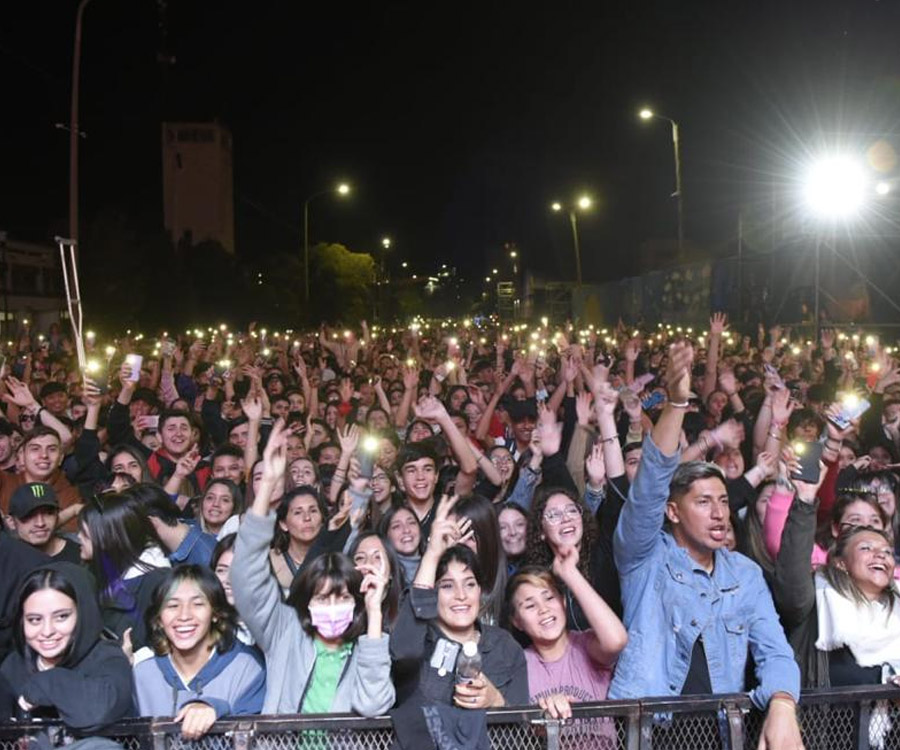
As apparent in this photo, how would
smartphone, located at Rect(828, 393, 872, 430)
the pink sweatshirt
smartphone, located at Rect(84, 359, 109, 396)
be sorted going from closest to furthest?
the pink sweatshirt < smartphone, located at Rect(828, 393, 872, 430) < smartphone, located at Rect(84, 359, 109, 396)

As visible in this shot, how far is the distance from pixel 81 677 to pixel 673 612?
2.27 meters

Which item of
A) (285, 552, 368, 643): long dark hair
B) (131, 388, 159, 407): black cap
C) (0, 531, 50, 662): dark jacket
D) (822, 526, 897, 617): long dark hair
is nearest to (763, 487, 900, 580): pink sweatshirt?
(822, 526, 897, 617): long dark hair

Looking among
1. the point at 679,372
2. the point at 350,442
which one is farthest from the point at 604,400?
the point at 350,442

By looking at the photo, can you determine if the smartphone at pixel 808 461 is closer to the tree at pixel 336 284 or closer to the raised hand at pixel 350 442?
the raised hand at pixel 350 442

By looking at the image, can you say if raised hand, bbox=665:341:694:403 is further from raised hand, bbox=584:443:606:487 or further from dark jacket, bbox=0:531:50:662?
dark jacket, bbox=0:531:50:662

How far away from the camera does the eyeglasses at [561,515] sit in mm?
4836

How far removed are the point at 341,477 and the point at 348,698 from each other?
337 centimetres

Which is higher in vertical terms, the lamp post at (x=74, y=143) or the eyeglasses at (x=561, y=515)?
the lamp post at (x=74, y=143)

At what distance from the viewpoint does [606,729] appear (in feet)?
11.6

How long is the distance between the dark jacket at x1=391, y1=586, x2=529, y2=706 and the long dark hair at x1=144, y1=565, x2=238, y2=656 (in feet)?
2.39

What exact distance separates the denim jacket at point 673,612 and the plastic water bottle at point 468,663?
63 centimetres

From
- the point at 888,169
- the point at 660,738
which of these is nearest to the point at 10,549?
the point at 660,738

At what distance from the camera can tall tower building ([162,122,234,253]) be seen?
303ft

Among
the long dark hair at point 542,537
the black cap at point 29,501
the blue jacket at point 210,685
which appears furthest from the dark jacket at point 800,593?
the black cap at point 29,501
